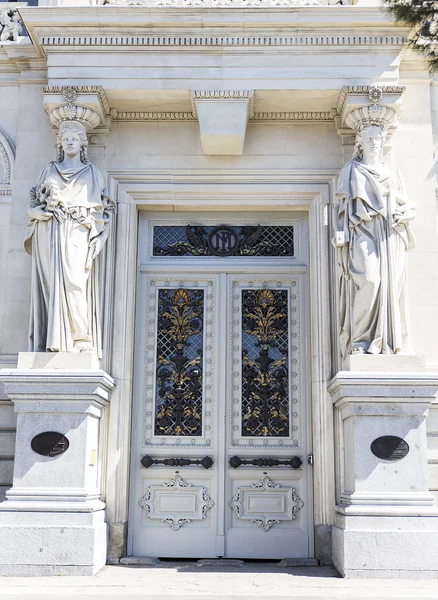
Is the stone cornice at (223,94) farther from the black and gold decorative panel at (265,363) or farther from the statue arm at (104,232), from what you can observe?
the black and gold decorative panel at (265,363)

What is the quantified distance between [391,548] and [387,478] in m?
0.64

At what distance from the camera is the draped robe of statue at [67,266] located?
8.02 m

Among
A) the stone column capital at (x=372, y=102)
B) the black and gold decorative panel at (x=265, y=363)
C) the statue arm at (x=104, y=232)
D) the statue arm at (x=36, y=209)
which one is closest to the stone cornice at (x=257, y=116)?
the stone column capital at (x=372, y=102)

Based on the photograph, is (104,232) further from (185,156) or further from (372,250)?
(372,250)

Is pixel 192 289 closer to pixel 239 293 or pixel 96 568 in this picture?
pixel 239 293

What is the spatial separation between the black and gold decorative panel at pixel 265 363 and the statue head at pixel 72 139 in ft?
8.21

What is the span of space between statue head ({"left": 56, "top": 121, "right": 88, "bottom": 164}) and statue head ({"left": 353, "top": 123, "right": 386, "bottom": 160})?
307 centimetres

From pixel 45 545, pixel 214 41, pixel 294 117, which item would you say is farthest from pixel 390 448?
pixel 214 41

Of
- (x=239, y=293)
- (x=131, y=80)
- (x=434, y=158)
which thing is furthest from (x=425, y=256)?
(x=131, y=80)

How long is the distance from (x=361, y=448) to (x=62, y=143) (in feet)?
15.1

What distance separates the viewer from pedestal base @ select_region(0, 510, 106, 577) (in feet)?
24.1

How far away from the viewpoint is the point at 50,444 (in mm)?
7586

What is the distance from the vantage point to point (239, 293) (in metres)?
9.06

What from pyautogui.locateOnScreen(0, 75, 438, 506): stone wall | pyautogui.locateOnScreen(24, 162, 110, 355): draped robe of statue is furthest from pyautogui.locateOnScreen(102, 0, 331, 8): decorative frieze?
pyautogui.locateOnScreen(24, 162, 110, 355): draped robe of statue
